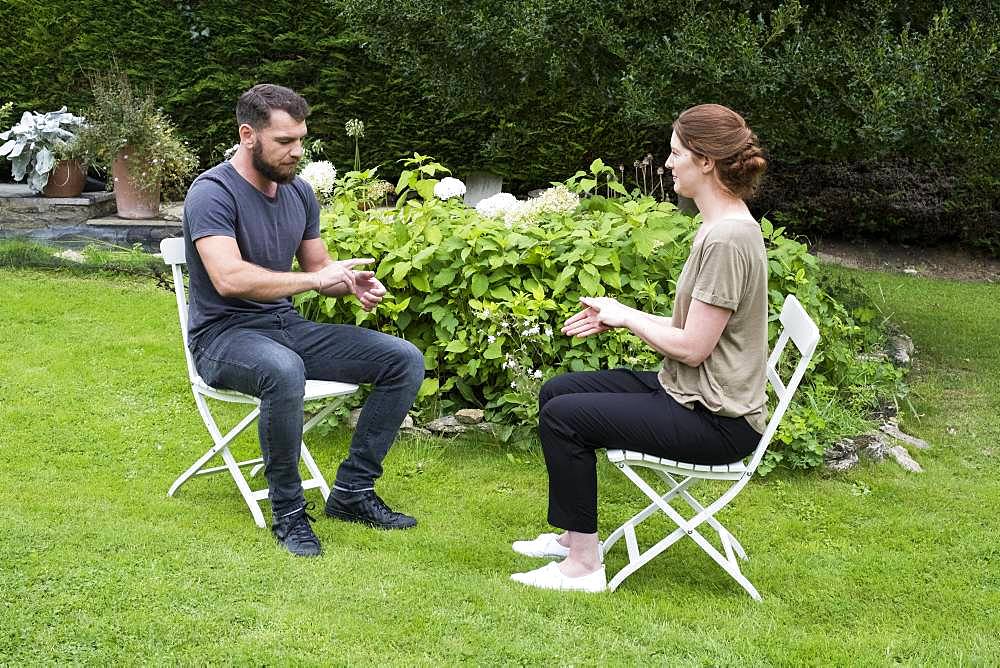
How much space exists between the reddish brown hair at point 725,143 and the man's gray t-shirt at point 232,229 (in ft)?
4.85

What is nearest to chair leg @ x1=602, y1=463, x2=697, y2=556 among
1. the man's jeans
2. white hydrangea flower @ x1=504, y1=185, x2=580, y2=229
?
the man's jeans

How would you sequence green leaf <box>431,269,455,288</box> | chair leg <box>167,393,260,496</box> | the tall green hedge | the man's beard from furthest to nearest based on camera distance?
the tall green hedge, green leaf <box>431,269,455,288</box>, chair leg <box>167,393,260,496</box>, the man's beard

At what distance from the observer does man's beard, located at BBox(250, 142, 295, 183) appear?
365 cm

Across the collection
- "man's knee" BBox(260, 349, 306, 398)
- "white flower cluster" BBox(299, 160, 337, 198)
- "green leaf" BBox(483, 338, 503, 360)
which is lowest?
"green leaf" BBox(483, 338, 503, 360)

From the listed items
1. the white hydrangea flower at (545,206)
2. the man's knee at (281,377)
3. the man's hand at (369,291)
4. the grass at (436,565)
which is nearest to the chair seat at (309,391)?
the man's knee at (281,377)

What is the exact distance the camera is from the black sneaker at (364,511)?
12.5 feet

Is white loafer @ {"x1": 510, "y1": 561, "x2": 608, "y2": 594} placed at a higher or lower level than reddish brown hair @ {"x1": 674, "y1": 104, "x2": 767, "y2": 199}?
lower

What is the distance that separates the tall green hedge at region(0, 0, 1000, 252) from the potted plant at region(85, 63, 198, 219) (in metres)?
0.70

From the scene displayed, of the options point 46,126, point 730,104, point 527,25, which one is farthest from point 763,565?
point 46,126

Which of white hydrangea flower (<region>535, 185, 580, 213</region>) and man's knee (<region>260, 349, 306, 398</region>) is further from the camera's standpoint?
white hydrangea flower (<region>535, 185, 580, 213</region>)

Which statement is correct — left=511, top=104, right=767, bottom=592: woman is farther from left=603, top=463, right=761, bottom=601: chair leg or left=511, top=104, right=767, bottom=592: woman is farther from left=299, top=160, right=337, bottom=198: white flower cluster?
left=299, top=160, right=337, bottom=198: white flower cluster

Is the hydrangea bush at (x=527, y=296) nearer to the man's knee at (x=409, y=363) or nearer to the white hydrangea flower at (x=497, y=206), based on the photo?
the white hydrangea flower at (x=497, y=206)

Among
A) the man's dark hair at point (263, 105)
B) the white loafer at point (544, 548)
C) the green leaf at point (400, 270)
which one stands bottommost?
the white loafer at point (544, 548)

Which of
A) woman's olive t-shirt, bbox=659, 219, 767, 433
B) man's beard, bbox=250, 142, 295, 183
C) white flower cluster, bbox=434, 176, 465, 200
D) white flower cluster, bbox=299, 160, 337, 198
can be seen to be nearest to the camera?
woman's olive t-shirt, bbox=659, 219, 767, 433
